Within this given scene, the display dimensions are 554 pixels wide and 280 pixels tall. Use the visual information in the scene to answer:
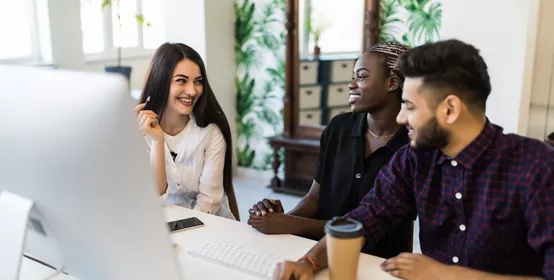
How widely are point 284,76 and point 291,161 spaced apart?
0.61 meters

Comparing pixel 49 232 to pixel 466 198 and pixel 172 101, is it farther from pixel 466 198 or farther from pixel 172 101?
pixel 172 101

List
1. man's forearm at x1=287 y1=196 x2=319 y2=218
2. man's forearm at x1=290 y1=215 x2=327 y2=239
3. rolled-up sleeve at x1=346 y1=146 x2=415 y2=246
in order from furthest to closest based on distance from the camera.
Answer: man's forearm at x1=287 y1=196 x2=319 y2=218 < man's forearm at x1=290 y1=215 x2=327 y2=239 < rolled-up sleeve at x1=346 y1=146 x2=415 y2=246

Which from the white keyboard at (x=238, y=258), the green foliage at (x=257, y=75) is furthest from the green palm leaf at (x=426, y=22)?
the white keyboard at (x=238, y=258)

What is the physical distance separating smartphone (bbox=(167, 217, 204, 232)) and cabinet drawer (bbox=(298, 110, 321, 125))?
7.13 feet

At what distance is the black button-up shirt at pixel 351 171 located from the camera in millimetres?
1573

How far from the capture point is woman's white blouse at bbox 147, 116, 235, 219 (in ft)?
6.00

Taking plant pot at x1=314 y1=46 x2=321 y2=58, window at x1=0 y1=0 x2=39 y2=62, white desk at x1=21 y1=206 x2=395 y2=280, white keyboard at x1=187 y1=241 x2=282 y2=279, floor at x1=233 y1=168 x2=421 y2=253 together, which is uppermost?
window at x1=0 y1=0 x2=39 y2=62

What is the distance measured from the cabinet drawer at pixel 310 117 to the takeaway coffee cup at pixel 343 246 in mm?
2590

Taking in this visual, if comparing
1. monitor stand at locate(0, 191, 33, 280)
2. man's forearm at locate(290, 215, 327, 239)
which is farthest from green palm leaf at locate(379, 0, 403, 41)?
monitor stand at locate(0, 191, 33, 280)

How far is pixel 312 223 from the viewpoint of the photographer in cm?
148

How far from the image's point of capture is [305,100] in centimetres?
365

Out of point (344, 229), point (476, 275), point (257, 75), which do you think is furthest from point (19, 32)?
point (476, 275)

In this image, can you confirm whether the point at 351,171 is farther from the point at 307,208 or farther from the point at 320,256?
the point at 320,256

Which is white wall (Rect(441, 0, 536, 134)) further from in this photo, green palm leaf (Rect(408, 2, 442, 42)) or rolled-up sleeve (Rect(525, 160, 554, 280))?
rolled-up sleeve (Rect(525, 160, 554, 280))
